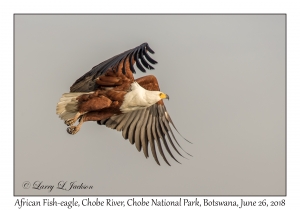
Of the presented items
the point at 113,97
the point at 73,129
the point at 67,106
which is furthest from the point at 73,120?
the point at 113,97

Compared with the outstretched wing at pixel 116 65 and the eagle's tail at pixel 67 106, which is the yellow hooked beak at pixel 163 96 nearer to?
the outstretched wing at pixel 116 65

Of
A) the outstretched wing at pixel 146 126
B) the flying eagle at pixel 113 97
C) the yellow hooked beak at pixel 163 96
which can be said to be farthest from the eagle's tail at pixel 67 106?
the yellow hooked beak at pixel 163 96

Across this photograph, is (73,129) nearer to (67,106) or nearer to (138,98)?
(67,106)

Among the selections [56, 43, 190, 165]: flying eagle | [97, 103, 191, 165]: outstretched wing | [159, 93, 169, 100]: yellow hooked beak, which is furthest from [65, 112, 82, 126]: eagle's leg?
[159, 93, 169, 100]: yellow hooked beak

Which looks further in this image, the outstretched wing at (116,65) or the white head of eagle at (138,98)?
the white head of eagle at (138,98)

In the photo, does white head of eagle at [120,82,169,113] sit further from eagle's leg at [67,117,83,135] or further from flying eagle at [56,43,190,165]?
eagle's leg at [67,117,83,135]
